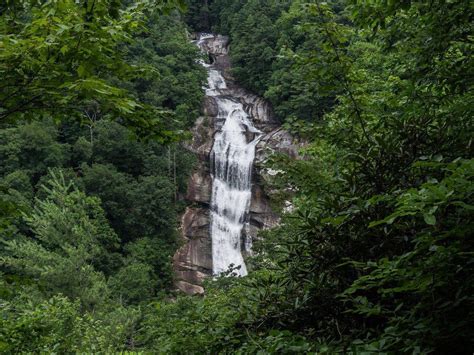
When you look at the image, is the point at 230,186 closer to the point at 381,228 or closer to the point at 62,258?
the point at 62,258

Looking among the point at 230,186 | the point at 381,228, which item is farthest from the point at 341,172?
the point at 230,186

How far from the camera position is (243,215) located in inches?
1069

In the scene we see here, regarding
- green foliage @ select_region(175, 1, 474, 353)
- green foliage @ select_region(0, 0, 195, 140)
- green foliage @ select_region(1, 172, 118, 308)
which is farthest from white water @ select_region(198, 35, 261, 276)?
green foliage @ select_region(0, 0, 195, 140)

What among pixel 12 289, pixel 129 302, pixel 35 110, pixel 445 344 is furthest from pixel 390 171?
pixel 129 302

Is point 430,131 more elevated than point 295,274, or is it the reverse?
point 430,131

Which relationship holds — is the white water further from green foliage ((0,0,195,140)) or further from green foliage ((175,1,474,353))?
green foliage ((0,0,195,140))

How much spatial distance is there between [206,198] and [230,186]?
1800 millimetres

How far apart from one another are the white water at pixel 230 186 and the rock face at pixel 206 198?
0.34 meters

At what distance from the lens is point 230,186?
28.2 m

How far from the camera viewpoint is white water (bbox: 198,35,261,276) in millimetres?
26406

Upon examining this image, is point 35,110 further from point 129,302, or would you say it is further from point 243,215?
point 243,215

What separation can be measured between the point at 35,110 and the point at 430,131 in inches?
105

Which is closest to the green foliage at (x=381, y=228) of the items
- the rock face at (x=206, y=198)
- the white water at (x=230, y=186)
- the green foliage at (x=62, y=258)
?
the green foliage at (x=62, y=258)

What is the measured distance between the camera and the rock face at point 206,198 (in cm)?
2575
